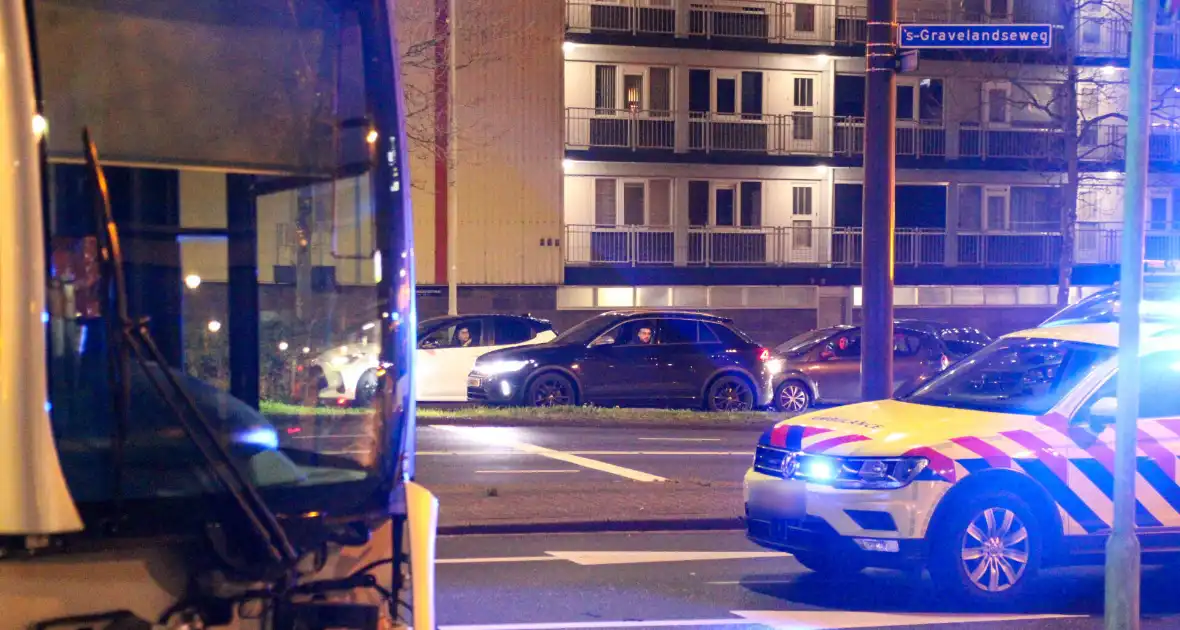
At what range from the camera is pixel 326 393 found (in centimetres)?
446

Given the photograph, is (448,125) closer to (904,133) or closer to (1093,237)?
(904,133)

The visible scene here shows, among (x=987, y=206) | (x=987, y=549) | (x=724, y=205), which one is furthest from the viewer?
(x=987, y=206)

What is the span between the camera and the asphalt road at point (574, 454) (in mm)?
13742

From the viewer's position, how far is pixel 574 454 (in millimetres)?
15641

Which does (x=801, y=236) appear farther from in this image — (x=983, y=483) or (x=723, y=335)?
(x=983, y=483)

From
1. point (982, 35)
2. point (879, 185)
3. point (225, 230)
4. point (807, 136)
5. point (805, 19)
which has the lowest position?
point (225, 230)

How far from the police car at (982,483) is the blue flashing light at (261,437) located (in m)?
4.45

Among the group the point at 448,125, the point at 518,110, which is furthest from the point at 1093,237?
the point at 448,125

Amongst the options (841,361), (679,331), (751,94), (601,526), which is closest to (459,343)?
(679,331)

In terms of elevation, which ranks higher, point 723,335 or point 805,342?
point 723,335

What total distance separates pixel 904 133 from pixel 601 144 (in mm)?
8824

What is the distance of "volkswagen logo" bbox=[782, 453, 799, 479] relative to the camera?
→ 8281mm

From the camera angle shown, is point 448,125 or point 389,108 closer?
point 389,108

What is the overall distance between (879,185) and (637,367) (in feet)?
31.8
